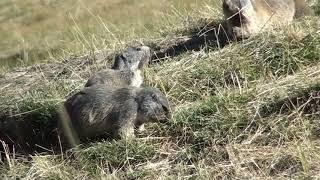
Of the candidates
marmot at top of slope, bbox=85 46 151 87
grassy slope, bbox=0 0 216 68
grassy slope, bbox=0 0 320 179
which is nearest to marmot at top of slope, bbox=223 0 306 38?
grassy slope, bbox=0 0 320 179

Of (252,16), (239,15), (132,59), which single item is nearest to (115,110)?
(132,59)

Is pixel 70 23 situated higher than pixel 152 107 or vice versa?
pixel 152 107

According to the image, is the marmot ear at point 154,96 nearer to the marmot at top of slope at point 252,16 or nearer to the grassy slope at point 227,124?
the grassy slope at point 227,124

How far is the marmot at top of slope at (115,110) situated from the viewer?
19.2ft

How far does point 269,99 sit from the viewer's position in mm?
5996

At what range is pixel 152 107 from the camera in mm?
5824

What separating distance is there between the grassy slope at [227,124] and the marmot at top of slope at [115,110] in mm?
145

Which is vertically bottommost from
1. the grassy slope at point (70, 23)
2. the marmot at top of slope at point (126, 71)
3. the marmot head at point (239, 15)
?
the grassy slope at point (70, 23)

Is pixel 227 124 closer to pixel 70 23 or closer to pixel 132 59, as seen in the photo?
pixel 132 59

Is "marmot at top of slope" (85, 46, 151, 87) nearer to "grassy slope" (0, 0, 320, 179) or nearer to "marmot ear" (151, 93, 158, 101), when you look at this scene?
"grassy slope" (0, 0, 320, 179)

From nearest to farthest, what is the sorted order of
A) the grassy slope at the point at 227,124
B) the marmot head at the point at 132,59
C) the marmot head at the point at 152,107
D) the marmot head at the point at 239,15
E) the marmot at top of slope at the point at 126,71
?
1. the grassy slope at the point at 227,124
2. the marmot head at the point at 152,107
3. the marmot at top of slope at the point at 126,71
4. the marmot head at the point at 132,59
5. the marmot head at the point at 239,15

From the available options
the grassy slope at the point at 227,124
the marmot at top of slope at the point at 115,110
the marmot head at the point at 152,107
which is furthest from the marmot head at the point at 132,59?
the marmot head at the point at 152,107

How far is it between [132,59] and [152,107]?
1352mm

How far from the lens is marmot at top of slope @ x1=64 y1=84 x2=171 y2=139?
19.2ft
